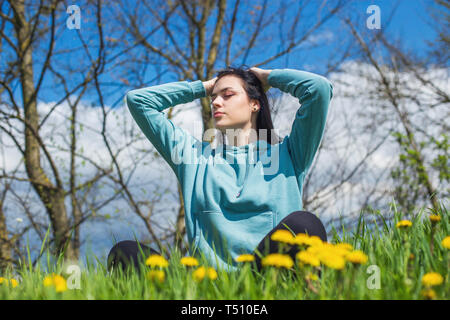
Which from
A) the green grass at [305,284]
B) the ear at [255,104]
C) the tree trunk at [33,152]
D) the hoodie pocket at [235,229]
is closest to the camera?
the green grass at [305,284]

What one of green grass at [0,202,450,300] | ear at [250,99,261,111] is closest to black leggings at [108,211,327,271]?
green grass at [0,202,450,300]

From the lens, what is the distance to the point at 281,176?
182cm

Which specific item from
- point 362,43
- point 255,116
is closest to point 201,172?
point 255,116

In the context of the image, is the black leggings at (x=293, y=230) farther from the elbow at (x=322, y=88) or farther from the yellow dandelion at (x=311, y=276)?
the elbow at (x=322, y=88)

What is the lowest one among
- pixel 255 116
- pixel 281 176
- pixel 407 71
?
pixel 281 176

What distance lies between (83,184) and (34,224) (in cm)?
78

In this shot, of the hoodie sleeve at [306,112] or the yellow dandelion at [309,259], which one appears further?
the hoodie sleeve at [306,112]

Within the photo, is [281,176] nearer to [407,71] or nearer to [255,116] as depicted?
[255,116]

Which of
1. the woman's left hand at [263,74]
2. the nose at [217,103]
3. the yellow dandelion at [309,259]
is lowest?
the yellow dandelion at [309,259]

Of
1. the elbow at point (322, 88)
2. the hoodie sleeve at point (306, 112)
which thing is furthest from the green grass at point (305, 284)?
the elbow at point (322, 88)

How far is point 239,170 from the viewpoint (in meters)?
1.90

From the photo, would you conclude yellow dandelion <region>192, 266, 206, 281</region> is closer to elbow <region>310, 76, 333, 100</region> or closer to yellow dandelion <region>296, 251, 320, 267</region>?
yellow dandelion <region>296, 251, 320, 267</region>

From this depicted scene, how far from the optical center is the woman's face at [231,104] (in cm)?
192

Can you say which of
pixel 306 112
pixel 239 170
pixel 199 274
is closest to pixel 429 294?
pixel 199 274
